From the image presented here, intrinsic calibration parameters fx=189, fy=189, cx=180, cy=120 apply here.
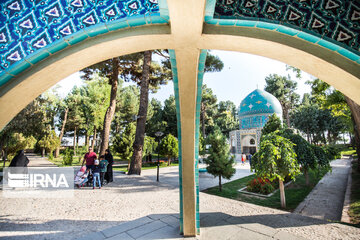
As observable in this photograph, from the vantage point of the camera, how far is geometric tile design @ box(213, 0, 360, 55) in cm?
132

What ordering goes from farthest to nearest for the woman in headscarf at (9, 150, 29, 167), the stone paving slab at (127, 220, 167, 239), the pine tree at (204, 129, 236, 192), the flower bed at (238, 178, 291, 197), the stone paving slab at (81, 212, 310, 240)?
the pine tree at (204, 129, 236, 192) < the flower bed at (238, 178, 291, 197) < the woman in headscarf at (9, 150, 29, 167) < the stone paving slab at (127, 220, 167, 239) < the stone paving slab at (81, 212, 310, 240)

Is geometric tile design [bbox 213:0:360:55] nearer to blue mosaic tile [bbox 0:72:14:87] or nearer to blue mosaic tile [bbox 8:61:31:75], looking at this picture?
blue mosaic tile [bbox 8:61:31:75]

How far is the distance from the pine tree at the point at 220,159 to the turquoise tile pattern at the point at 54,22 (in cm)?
795

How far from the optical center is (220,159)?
345 inches

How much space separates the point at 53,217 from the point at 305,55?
5.96 metres

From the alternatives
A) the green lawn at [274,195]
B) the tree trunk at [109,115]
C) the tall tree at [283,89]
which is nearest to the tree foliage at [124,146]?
the tree trunk at [109,115]

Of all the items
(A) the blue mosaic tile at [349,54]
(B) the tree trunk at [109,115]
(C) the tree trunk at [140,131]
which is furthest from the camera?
(B) the tree trunk at [109,115]

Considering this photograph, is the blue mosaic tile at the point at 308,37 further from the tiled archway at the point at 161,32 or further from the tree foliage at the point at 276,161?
the tree foliage at the point at 276,161

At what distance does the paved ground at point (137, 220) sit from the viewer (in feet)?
11.1

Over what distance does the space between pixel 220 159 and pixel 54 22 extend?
824 cm

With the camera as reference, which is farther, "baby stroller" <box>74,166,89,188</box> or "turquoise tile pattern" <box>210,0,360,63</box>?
"baby stroller" <box>74,166,89,188</box>

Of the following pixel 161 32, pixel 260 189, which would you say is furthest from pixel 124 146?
pixel 161 32

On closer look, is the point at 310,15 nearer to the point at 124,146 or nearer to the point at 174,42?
the point at 174,42

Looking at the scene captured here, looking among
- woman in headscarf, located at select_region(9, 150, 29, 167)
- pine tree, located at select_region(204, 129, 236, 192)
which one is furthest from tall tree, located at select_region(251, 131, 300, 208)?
woman in headscarf, located at select_region(9, 150, 29, 167)
